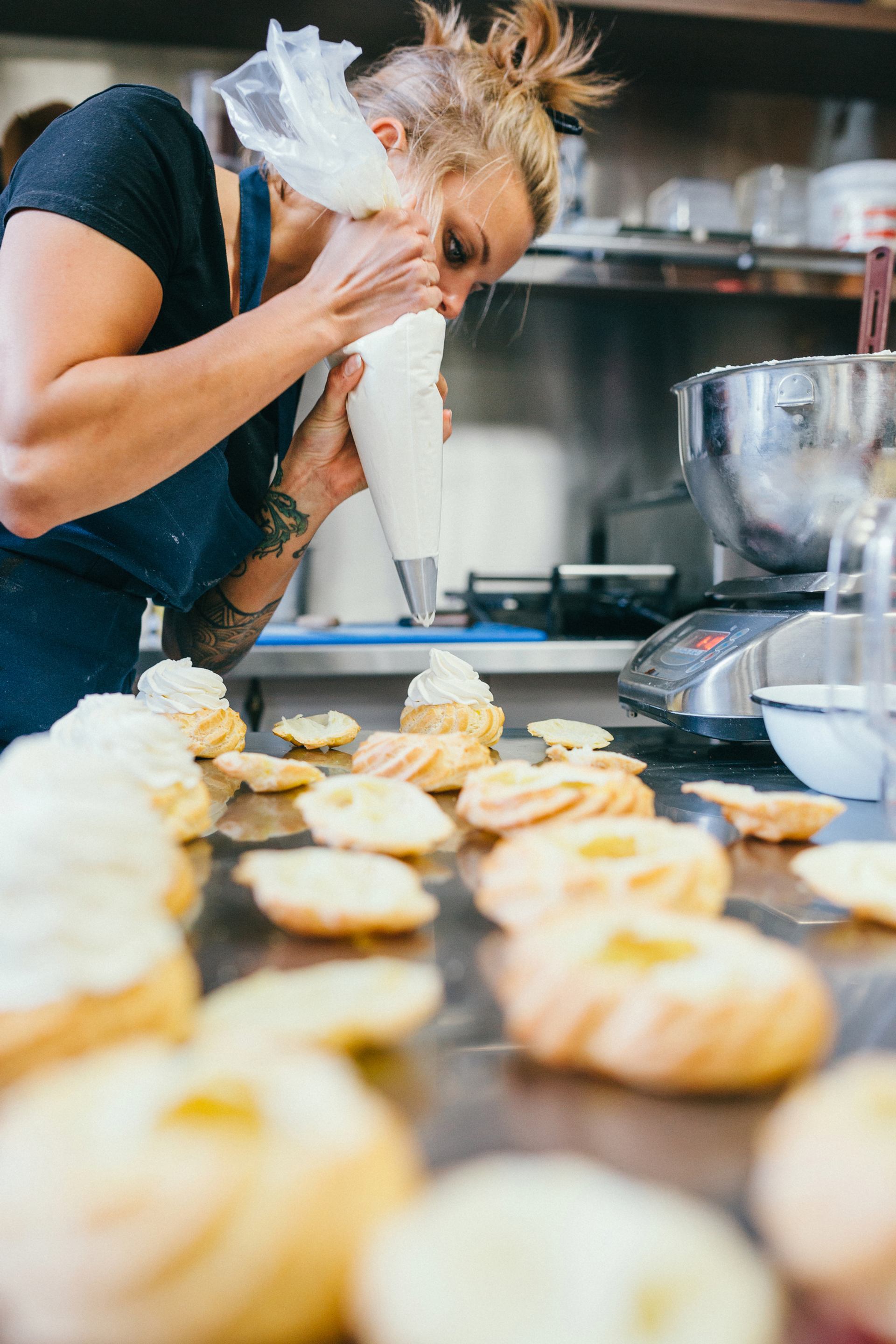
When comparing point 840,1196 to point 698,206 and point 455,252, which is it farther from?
point 698,206

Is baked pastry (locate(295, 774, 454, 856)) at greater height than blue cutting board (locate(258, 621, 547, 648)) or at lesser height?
greater

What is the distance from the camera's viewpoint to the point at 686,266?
258 centimetres

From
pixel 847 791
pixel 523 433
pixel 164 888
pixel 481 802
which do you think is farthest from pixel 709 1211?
pixel 523 433

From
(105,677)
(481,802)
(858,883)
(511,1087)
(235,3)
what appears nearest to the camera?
(511,1087)

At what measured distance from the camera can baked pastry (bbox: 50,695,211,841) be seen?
0.68 meters

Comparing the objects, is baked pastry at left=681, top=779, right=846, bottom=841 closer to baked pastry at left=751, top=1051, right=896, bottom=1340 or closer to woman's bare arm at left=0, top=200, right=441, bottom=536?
baked pastry at left=751, top=1051, right=896, bottom=1340

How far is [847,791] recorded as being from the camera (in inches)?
34.4

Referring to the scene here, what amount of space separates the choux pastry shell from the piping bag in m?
0.19

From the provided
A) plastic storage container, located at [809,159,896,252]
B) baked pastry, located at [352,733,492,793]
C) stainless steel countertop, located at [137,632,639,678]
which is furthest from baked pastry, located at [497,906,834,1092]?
plastic storage container, located at [809,159,896,252]

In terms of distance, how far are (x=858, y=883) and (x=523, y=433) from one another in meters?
2.59

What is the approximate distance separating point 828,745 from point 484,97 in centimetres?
103

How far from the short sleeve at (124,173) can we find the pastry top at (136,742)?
0.54 meters

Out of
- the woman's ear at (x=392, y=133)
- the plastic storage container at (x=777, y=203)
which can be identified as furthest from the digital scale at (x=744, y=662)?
the plastic storage container at (x=777, y=203)

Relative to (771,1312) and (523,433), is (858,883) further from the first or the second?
(523,433)
